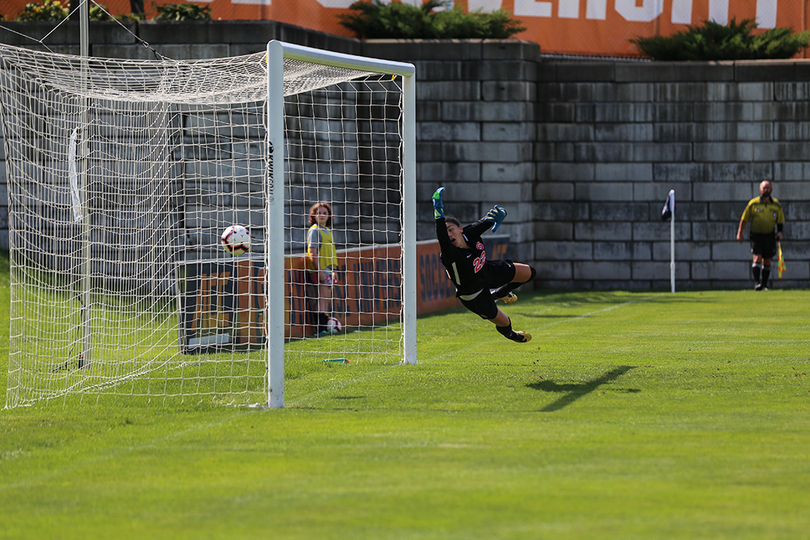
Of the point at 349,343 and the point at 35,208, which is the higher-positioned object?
the point at 35,208

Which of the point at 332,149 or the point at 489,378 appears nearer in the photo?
the point at 489,378

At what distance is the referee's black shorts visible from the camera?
2034 cm

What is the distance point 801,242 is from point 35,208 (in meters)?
16.2

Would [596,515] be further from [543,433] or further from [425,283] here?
[425,283]

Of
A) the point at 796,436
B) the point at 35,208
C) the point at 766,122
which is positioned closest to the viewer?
the point at 796,436

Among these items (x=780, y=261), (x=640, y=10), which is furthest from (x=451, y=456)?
(x=640, y=10)

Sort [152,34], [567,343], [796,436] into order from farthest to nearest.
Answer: [152,34]
[567,343]
[796,436]

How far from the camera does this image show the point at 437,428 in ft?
24.3

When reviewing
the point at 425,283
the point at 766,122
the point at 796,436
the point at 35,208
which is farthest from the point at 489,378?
the point at 766,122

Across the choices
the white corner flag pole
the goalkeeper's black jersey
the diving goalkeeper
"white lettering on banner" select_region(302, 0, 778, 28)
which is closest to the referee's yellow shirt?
the white corner flag pole

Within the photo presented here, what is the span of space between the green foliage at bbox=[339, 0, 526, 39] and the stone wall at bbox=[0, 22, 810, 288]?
78 centimetres

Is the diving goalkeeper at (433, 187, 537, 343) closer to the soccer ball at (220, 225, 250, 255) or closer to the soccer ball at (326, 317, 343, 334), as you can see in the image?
the soccer ball at (220, 225, 250, 255)

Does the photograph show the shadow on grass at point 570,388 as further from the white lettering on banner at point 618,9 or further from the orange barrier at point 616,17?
the white lettering on banner at point 618,9

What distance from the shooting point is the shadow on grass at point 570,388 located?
8375 millimetres
